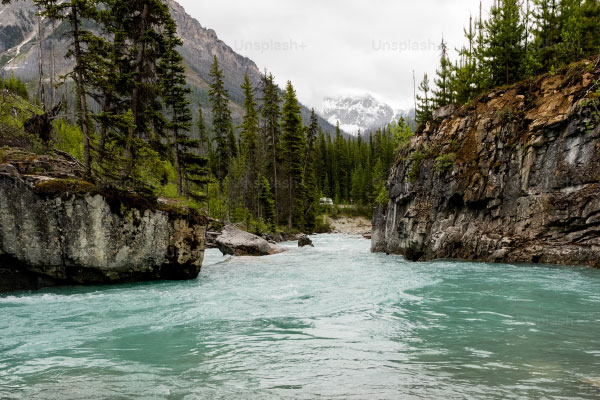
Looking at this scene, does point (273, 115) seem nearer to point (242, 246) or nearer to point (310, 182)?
point (310, 182)

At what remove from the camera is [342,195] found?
8769cm

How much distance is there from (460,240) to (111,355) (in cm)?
1739

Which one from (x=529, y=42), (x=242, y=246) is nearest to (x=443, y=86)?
(x=529, y=42)

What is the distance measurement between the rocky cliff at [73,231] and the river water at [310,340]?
2.72ft

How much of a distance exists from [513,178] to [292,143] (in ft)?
97.6

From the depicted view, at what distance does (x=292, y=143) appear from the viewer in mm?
44469

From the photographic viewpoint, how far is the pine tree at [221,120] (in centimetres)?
5092

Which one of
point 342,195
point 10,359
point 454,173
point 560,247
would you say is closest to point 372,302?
point 10,359

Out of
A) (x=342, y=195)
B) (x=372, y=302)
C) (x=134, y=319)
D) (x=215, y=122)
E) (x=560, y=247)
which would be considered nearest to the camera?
(x=134, y=319)

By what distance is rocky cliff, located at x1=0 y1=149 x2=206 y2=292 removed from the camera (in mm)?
11578

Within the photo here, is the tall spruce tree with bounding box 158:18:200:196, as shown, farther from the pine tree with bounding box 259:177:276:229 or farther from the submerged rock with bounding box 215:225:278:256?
the pine tree with bounding box 259:177:276:229

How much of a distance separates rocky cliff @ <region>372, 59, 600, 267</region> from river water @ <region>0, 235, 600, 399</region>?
3.22 metres

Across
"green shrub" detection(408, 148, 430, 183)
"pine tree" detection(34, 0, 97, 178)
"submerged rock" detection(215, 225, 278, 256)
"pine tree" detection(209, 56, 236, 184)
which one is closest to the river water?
"pine tree" detection(34, 0, 97, 178)

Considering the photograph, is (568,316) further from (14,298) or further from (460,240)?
(14,298)
